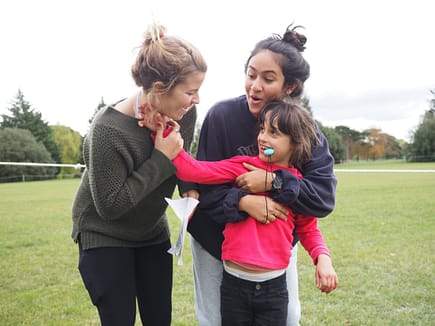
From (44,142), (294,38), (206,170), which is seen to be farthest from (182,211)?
(44,142)

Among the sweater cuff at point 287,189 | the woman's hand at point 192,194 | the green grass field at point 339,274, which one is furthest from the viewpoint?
the green grass field at point 339,274

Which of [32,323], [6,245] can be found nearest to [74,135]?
[6,245]

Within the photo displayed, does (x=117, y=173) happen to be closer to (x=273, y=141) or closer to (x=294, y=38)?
(x=273, y=141)

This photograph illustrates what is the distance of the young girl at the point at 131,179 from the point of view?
1.82m

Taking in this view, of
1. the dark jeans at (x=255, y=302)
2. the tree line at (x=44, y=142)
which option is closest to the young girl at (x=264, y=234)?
the dark jeans at (x=255, y=302)

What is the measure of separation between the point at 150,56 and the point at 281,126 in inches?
27.8

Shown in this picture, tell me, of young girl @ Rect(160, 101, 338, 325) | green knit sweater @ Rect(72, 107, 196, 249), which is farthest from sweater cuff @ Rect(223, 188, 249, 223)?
green knit sweater @ Rect(72, 107, 196, 249)

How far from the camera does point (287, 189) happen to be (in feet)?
6.41

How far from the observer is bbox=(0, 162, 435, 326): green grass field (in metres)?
3.85

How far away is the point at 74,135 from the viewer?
195 ft

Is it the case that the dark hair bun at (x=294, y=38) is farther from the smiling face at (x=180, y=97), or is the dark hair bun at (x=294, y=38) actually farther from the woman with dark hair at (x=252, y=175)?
the smiling face at (x=180, y=97)

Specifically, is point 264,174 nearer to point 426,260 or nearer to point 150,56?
point 150,56

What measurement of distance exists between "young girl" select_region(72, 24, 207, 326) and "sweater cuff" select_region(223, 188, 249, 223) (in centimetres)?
32

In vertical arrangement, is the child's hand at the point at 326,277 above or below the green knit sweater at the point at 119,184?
below
